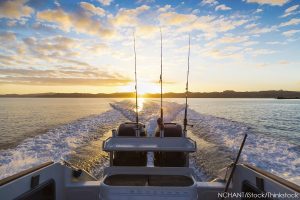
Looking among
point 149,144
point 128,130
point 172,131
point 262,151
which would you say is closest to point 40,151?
point 128,130

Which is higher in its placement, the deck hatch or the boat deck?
the deck hatch

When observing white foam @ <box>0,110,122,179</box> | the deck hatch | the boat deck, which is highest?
the deck hatch

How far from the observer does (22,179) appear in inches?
142

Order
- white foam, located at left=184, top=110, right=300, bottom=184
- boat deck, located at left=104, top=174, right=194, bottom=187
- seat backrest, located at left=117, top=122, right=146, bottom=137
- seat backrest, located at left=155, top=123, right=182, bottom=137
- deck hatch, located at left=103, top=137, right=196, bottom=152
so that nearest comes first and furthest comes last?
boat deck, located at left=104, top=174, right=194, bottom=187
deck hatch, located at left=103, top=137, right=196, bottom=152
seat backrest, located at left=155, top=123, right=182, bottom=137
seat backrest, located at left=117, top=122, right=146, bottom=137
white foam, located at left=184, top=110, right=300, bottom=184

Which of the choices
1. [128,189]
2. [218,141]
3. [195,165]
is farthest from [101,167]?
[218,141]

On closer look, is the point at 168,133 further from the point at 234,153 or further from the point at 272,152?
the point at 272,152

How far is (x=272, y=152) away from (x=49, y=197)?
12133 mm

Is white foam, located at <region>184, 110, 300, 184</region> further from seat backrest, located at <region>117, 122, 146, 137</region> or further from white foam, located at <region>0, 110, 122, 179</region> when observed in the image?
white foam, located at <region>0, 110, 122, 179</region>

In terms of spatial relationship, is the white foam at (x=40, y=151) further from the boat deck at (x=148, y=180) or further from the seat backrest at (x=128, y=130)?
the boat deck at (x=148, y=180)

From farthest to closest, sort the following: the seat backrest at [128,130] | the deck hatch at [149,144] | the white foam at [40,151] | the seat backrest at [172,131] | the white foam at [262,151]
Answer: the white foam at [40,151]
the white foam at [262,151]
the seat backrest at [128,130]
the seat backrest at [172,131]
the deck hatch at [149,144]

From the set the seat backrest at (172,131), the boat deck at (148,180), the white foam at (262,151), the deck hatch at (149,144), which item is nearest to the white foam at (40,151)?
the seat backrest at (172,131)

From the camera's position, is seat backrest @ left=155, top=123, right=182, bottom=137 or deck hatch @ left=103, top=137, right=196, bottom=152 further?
seat backrest @ left=155, top=123, right=182, bottom=137

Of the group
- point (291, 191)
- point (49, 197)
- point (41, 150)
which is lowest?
point (41, 150)

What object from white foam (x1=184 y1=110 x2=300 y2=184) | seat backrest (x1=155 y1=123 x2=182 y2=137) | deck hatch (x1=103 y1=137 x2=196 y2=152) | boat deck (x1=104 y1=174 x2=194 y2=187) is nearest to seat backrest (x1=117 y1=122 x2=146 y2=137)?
seat backrest (x1=155 y1=123 x2=182 y2=137)
